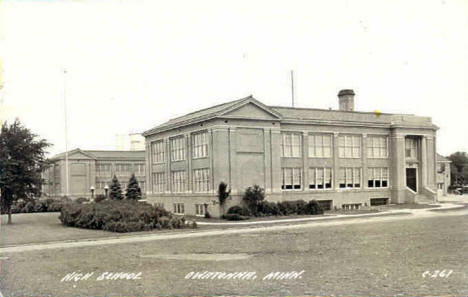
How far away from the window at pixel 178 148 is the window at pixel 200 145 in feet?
7.28

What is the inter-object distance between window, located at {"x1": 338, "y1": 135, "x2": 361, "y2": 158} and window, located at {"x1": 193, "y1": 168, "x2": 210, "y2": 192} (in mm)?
12793

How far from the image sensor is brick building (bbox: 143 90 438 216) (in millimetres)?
40469

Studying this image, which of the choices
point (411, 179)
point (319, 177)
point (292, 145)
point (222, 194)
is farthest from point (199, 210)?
point (411, 179)

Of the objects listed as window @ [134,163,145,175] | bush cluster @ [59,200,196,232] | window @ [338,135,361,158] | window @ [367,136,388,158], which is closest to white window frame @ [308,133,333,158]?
window @ [338,135,361,158]

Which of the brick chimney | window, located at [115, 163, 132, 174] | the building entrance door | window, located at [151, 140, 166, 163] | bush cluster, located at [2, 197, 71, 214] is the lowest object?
bush cluster, located at [2, 197, 71, 214]

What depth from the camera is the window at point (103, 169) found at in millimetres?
85419

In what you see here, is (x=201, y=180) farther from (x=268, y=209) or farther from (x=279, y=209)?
(x=279, y=209)

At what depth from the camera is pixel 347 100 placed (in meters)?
54.8

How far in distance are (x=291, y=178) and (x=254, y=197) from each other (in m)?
6.07

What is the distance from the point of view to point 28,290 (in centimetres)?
1223

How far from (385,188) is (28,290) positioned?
4168 centimetres

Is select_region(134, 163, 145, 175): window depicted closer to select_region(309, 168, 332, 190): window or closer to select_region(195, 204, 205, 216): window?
select_region(195, 204, 205, 216): window

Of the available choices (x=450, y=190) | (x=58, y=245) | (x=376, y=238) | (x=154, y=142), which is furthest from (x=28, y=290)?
(x=450, y=190)

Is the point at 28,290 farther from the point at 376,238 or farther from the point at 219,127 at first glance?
the point at 219,127
